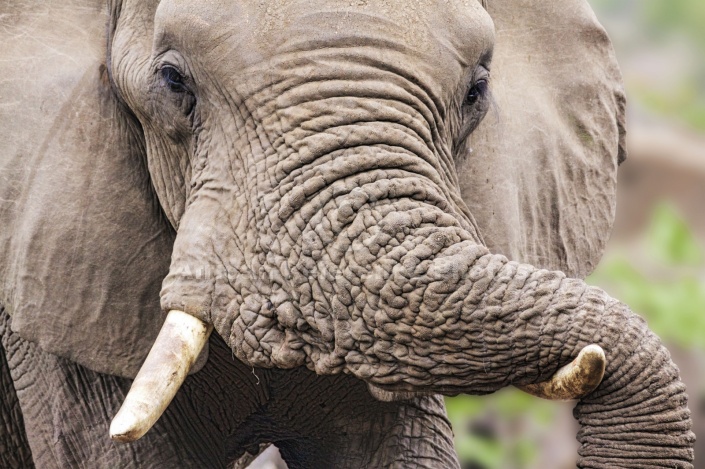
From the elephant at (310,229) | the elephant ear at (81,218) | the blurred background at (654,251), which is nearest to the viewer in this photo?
the elephant at (310,229)

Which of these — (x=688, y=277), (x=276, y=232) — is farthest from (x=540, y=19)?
(x=688, y=277)

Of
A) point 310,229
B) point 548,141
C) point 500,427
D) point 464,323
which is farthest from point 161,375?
point 500,427

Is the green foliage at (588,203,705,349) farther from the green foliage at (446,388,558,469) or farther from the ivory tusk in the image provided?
the ivory tusk

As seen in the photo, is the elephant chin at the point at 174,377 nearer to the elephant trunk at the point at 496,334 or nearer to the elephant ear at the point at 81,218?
the elephant trunk at the point at 496,334

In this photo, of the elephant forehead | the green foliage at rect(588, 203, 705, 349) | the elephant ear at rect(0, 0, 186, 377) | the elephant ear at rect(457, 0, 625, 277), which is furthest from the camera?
the green foliage at rect(588, 203, 705, 349)

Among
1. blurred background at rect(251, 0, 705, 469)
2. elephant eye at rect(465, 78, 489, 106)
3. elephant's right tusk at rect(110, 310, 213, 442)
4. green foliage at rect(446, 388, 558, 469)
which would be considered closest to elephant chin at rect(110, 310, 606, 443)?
elephant's right tusk at rect(110, 310, 213, 442)

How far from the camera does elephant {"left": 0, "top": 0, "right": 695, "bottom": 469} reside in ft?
9.60

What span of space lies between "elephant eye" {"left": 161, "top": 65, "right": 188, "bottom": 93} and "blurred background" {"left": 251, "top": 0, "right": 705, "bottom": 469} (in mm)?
2438

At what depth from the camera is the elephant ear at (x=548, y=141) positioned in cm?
366

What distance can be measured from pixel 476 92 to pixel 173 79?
0.64 m

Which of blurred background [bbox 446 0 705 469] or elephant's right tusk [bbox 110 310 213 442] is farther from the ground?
elephant's right tusk [bbox 110 310 213 442]

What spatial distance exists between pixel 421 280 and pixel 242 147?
1.74ft

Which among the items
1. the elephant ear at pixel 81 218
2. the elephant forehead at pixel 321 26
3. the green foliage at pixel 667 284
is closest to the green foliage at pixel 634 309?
the green foliage at pixel 667 284

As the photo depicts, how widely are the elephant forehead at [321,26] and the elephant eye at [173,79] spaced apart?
103 mm
